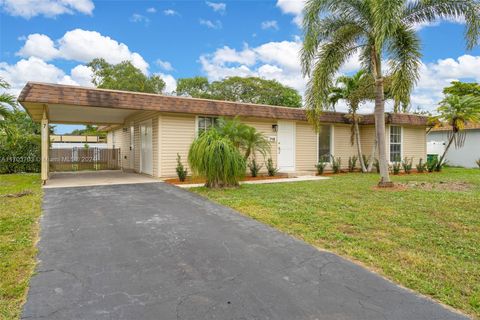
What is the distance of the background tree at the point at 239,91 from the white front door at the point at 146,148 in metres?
20.4

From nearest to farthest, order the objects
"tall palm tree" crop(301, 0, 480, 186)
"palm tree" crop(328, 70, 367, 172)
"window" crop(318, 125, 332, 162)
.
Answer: "tall palm tree" crop(301, 0, 480, 186) < "palm tree" crop(328, 70, 367, 172) < "window" crop(318, 125, 332, 162)

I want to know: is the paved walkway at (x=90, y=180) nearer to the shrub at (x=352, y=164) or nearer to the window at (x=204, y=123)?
the window at (x=204, y=123)

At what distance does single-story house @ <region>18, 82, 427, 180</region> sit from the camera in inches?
372

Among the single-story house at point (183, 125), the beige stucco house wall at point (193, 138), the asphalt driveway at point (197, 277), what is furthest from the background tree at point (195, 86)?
the asphalt driveway at point (197, 277)

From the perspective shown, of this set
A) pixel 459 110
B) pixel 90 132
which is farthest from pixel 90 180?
pixel 90 132

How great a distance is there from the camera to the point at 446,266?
10.7 ft

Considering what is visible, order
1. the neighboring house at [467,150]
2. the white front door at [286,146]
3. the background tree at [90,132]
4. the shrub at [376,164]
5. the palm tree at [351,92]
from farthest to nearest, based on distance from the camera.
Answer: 1. the background tree at [90,132]
2. the neighboring house at [467,150]
3. the shrub at [376,164]
4. the white front door at [286,146]
5. the palm tree at [351,92]

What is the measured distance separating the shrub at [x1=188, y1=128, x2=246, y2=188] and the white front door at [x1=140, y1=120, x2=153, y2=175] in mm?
4159

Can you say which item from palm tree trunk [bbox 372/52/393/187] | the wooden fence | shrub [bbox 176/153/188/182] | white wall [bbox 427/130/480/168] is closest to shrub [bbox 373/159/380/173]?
palm tree trunk [bbox 372/52/393/187]

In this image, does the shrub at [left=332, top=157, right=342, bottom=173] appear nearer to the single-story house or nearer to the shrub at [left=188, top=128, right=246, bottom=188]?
the single-story house

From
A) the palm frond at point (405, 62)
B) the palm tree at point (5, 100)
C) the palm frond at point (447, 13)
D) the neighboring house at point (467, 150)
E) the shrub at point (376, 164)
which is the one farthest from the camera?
the neighboring house at point (467, 150)

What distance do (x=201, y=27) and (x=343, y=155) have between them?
9419mm

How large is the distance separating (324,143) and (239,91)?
19.8m

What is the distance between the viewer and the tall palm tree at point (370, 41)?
8430 millimetres
